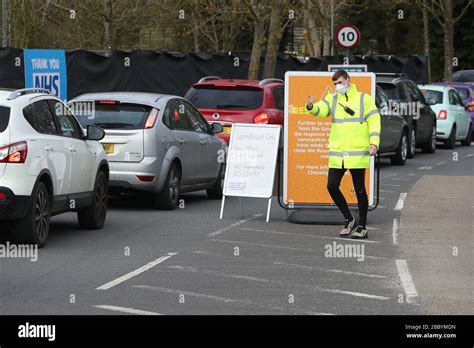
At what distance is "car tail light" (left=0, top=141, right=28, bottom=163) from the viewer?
41.8 ft

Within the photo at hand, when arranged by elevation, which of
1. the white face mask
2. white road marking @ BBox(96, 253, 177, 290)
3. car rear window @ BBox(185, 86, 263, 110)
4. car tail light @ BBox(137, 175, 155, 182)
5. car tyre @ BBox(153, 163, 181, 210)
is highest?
the white face mask

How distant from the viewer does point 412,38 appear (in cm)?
7744

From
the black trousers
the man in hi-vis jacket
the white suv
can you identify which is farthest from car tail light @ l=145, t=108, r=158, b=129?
the black trousers

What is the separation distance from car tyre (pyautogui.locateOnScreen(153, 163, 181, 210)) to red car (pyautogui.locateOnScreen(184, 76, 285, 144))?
12.6 feet

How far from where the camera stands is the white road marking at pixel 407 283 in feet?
34.3

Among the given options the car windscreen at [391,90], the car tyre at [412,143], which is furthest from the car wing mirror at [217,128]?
the car tyre at [412,143]

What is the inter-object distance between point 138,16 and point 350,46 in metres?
22.1

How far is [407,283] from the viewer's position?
1134 cm

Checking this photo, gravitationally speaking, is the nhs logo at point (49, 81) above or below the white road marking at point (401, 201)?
above

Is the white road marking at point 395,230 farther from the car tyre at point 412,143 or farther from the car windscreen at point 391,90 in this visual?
the car tyre at point 412,143

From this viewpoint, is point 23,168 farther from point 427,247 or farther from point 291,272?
point 427,247

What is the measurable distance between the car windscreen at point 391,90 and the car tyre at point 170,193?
10941 millimetres

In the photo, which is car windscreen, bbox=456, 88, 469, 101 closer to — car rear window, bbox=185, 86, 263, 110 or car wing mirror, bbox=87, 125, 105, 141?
car rear window, bbox=185, 86, 263, 110
